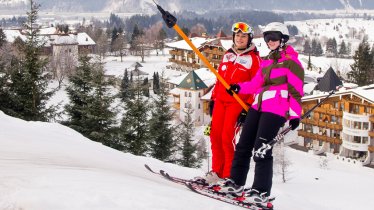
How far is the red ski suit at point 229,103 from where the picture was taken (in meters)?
6.58

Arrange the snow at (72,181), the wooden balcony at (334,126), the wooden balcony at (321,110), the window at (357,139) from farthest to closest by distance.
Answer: the wooden balcony at (321,110), the wooden balcony at (334,126), the window at (357,139), the snow at (72,181)

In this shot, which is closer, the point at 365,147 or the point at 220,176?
the point at 220,176

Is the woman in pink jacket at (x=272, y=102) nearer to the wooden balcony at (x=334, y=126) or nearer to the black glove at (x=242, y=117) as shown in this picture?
the black glove at (x=242, y=117)

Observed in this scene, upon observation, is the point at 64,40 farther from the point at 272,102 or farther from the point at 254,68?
the point at 272,102

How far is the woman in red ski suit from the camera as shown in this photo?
6582mm

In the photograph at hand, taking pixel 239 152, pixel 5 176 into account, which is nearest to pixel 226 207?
pixel 239 152

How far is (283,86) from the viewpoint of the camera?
5.99m

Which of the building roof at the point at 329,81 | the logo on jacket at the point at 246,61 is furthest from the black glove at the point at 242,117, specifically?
the building roof at the point at 329,81

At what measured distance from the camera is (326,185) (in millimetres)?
30672

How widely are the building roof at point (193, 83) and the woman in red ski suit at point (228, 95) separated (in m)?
47.6

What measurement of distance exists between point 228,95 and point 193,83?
158ft

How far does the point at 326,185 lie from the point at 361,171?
6785mm

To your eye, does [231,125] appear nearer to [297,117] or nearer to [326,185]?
[297,117]

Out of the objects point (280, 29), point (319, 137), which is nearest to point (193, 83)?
point (319, 137)
